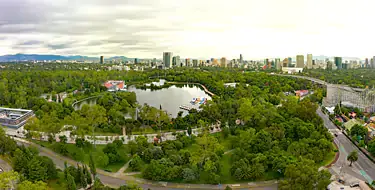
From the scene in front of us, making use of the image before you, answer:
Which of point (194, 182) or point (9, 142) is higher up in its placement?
point (9, 142)

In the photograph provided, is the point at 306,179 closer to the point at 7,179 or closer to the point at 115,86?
the point at 7,179

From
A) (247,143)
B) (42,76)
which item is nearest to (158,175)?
(247,143)

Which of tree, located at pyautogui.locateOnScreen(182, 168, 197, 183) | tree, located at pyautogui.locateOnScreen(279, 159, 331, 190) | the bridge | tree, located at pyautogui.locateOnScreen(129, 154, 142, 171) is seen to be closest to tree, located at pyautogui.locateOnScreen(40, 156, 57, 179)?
tree, located at pyautogui.locateOnScreen(129, 154, 142, 171)

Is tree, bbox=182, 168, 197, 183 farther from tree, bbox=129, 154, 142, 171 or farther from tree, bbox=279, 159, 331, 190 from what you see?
tree, bbox=279, 159, 331, 190

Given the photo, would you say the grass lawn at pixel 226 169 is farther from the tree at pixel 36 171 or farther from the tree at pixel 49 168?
the tree at pixel 36 171

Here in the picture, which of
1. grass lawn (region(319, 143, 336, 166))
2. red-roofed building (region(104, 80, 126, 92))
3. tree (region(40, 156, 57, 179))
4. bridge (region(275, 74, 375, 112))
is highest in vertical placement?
red-roofed building (region(104, 80, 126, 92))

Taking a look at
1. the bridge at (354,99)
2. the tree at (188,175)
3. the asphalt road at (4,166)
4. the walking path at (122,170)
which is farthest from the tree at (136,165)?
the bridge at (354,99)

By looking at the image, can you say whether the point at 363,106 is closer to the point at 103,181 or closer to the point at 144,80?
the point at 103,181

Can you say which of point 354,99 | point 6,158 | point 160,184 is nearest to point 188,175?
point 160,184

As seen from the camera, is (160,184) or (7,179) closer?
(7,179)
